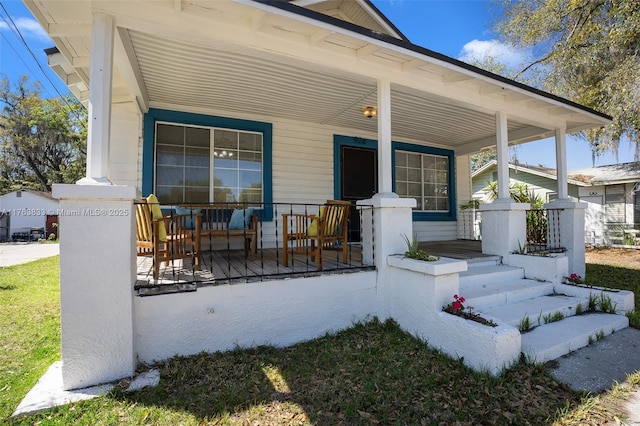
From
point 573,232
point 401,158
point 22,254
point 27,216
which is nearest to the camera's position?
point 573,232

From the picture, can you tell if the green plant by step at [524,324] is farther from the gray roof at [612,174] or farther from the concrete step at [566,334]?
the gray roof at [612,174]

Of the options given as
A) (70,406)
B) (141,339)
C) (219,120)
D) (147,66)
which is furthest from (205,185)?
(70,406)

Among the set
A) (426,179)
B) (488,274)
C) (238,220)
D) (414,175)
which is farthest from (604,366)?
(426,179)

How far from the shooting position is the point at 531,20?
334 inches

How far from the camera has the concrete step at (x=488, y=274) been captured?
3826mm

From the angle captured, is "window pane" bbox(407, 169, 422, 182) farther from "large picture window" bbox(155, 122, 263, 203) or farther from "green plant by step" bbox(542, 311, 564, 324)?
"green plant by step" bbox(542, 311, 564, 324)

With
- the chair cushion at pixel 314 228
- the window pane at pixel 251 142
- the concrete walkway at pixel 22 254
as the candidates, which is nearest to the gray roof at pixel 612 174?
the chair cushion at pixel 314 228

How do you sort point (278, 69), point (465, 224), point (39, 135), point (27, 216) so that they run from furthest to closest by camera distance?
1. point (39, 135)
2. point (27, 216)
3. point (465, 224)
4. point (278, 69)

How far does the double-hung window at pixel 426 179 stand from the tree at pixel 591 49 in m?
3.93

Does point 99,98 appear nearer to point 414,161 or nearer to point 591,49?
point 414,161

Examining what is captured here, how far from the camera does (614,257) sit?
29.9ft

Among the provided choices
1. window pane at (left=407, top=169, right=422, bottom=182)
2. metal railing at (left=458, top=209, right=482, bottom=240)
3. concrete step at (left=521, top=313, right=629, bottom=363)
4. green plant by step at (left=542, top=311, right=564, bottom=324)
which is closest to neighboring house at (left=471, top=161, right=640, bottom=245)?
metal railing at (left=458, top=209, right=482, bottom=240)

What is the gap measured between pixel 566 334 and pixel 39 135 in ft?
98.1

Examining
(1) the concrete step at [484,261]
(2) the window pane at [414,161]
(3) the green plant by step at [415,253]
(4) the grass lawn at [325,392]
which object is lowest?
(4) the grass lawn at [325,392]
